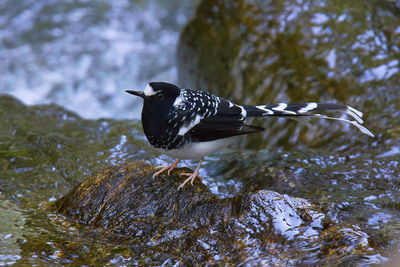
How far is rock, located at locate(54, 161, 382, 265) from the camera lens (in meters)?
3.93

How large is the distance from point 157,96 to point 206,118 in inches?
18.6

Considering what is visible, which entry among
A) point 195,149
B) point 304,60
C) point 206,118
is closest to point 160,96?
point 206,118

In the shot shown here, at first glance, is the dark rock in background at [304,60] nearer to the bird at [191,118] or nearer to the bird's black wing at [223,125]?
the bird at [191,118]

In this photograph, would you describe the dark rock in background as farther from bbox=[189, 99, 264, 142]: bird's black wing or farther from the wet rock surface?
bbox=[189, 99, 264, 142]: bird's black wing

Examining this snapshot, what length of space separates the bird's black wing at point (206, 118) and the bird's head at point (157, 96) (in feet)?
0.29

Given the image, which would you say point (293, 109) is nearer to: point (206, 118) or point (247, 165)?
point (206, 118)

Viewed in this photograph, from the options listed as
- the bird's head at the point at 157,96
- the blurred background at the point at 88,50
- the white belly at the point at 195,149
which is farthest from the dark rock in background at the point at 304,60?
the bird's head at the point at 157,96

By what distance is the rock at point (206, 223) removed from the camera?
3.93 meters

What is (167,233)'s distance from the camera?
165 inches

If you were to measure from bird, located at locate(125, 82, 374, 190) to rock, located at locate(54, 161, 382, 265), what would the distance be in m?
0.25

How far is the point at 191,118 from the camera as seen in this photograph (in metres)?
4.65

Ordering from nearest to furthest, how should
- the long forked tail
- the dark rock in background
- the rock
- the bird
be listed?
1. the rock
2. the bird
3. the long forked tail
4. the dark rock in background

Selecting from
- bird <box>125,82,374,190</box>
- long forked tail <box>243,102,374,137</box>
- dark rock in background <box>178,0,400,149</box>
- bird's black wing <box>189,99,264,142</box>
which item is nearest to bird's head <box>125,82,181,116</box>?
bird <box>125,82,374,190</box>

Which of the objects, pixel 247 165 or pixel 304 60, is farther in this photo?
pixel 304 60
